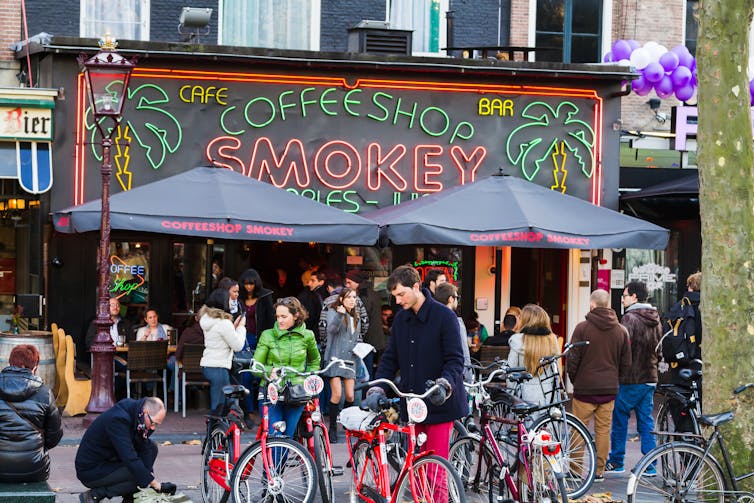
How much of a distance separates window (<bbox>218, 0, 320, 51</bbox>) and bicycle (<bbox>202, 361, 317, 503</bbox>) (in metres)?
8.86

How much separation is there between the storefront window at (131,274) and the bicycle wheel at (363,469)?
27.5 feet

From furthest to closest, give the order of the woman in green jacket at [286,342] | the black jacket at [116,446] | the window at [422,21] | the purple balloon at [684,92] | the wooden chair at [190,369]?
the window at [422,21] → the purple balloon at [684,92] → the wooden chair at [190,369] → the woman in green jacket at [286,342] → the black jacket at [116,446]

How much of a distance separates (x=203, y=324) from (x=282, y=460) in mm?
3810

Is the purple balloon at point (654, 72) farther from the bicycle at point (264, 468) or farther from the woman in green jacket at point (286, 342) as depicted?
the bicycle at point (264, 468)

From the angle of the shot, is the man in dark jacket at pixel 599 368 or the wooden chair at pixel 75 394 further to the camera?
the wooden chair at pixel 75 394

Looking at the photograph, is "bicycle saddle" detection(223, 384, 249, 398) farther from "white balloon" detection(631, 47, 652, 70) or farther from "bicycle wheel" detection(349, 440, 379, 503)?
"white balloon" detection(631, 47, 652, 70)

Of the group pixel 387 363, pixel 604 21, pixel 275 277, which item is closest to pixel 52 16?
pixel 275 277

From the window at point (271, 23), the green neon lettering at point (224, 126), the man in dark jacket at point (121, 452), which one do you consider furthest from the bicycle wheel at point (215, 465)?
the window at point (271, 23)

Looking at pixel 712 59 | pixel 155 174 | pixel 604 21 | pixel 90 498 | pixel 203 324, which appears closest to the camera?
pixel 90 498

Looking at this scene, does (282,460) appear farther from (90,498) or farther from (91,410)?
(91,410)

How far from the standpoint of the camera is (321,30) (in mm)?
17219

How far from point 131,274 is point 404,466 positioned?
9.44 meters

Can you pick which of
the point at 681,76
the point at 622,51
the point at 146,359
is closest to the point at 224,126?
the point at 146,359

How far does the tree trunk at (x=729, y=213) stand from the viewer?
9.49 metres
